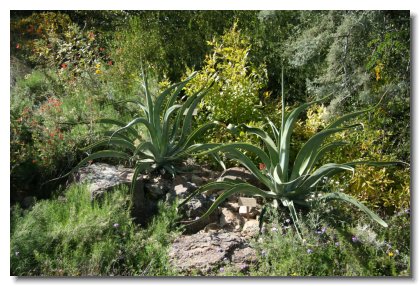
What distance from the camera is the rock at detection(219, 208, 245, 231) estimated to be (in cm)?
457

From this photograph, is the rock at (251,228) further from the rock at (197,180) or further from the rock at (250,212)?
the rock at (197,180)

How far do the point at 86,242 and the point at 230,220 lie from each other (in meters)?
1.16

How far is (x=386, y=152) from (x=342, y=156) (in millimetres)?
404

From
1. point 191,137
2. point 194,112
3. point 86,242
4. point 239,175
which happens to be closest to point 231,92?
point 194,112

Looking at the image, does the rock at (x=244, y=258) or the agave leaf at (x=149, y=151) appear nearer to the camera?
the rock at (x=244, y=258)

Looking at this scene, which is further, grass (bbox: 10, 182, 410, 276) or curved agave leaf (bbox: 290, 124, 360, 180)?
curved agave leaf (bbox: 290, 124, 360, 180)

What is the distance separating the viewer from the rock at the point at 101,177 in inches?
179

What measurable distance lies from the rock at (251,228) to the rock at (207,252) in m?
0.12

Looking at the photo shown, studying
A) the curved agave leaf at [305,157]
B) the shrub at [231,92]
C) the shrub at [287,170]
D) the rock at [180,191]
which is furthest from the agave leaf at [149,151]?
the curved agave leaf at [305,157]

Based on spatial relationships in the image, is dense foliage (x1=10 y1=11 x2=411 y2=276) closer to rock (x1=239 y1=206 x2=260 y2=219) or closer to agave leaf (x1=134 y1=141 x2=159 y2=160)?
agave leaf (x1=134 y1=141 x2=159 y2=160)

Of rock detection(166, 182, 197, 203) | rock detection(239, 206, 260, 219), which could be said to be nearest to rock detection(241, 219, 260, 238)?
rock detection(239, 206, 260, 219)

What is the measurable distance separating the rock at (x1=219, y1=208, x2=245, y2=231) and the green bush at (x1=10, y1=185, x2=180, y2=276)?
0.41 metres

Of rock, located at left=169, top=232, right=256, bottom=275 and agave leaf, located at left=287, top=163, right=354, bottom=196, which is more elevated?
agave leaf, located at left=287, top=163, right=354, bottom=196

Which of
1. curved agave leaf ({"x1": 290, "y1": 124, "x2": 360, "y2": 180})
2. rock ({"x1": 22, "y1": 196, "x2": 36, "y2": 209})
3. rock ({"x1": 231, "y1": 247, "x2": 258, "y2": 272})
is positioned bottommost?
rock ({"x1": 231, "y1": 247, "x2": 258, "y2": 272})
